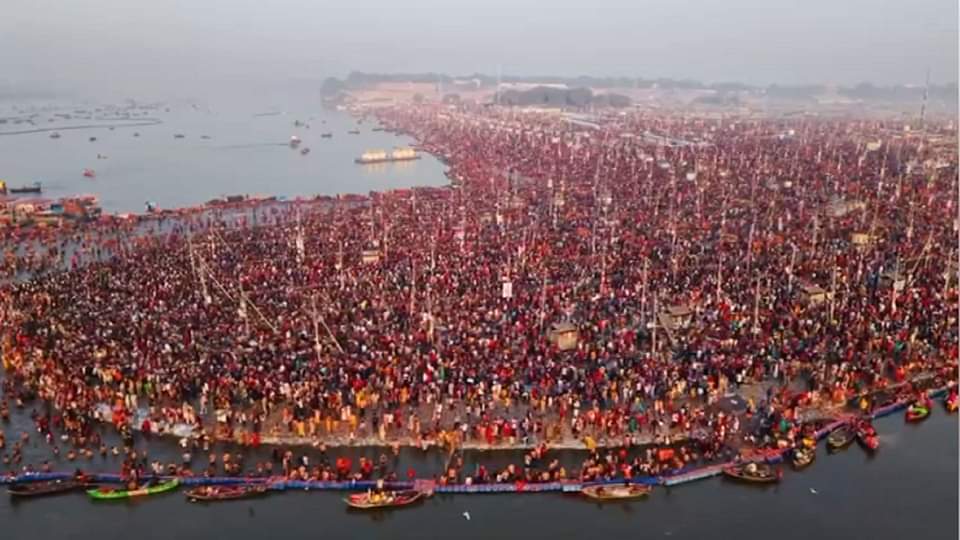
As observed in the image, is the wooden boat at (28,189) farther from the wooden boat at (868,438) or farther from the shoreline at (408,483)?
the wooden boat at (868,438)

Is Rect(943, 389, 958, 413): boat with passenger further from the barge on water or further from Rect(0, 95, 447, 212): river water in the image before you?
the barge on water

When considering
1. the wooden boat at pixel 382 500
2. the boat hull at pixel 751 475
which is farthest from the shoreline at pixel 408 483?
the boat hull at pixel 751 475

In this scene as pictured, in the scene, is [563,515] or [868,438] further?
[868,438]

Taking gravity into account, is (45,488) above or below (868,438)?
below

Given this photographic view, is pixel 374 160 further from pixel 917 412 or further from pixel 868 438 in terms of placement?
pixel 868 438

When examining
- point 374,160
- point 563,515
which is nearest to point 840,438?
point 563,515

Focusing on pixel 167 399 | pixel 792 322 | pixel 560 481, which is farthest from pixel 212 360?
pixel 792 322
